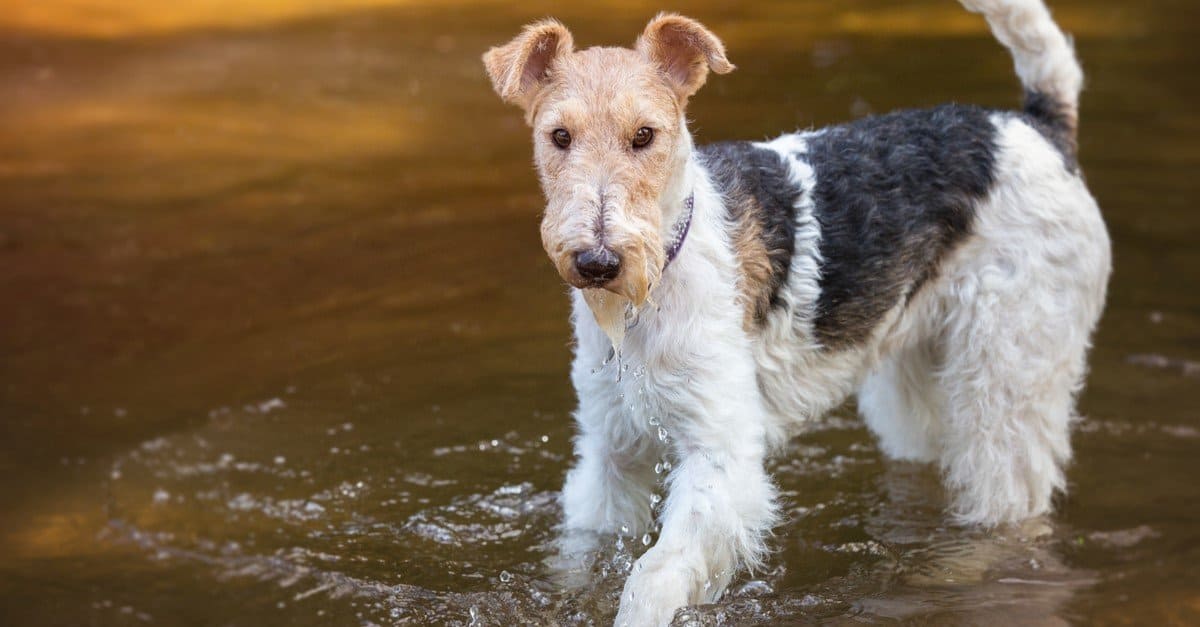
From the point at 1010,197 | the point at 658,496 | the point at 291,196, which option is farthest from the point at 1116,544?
the point at 291,196

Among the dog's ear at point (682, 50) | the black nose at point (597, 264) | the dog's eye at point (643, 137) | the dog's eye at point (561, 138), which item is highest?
the dog's ear at point (682, 50)

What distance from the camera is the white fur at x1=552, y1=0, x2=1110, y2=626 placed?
161 inches

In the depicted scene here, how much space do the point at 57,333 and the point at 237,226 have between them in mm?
1694

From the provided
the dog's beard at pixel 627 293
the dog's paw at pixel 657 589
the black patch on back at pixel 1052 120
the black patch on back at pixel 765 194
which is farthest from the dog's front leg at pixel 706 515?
the black patch on back at pixel 1052 120

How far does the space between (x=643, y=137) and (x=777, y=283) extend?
95 centimetres

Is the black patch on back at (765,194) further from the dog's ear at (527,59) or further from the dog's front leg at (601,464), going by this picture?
the dog's ear at (527,59)

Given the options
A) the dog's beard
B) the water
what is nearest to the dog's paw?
the water

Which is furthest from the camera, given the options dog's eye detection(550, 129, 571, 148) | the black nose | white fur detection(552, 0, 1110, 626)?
white fur detection(552, 0, 1110, 626)

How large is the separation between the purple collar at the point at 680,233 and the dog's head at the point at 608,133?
0.15m

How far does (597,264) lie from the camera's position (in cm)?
340

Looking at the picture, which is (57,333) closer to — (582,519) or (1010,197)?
(582,519)

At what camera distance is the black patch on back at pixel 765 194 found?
4.41 meters

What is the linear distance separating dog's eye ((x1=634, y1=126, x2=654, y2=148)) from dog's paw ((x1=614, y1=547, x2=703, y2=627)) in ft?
4.11

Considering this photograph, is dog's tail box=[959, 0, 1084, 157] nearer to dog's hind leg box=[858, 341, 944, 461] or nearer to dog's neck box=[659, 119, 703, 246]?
dog's hind leg box=[858, 341, 944, 461]
